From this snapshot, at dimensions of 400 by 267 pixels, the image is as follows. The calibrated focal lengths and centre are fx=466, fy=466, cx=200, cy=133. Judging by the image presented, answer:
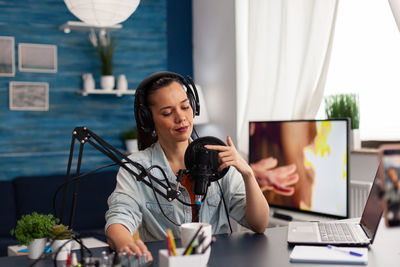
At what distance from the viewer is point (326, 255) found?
116 centimetres

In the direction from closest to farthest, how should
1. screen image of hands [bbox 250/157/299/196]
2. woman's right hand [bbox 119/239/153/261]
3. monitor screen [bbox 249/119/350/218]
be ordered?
woman's right hand [bbox 119/239/153/261] → monitor screen [bbox 249/119/350/218] → screen image of hands [bbox 250/157/299/196]

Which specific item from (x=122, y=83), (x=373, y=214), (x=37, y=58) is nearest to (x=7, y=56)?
(x=37, y=58)

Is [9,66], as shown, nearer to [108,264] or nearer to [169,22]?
[169,22]

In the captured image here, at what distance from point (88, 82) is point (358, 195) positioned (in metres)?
2.36

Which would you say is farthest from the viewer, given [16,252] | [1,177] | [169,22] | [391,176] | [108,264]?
[169,22]

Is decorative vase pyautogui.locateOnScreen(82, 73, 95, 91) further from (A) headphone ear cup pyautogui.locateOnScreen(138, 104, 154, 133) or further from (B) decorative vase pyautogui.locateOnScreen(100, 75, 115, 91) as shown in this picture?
(A) headphone ear cup pyautogui.locateOnScreen(138, 104, 154, 133)

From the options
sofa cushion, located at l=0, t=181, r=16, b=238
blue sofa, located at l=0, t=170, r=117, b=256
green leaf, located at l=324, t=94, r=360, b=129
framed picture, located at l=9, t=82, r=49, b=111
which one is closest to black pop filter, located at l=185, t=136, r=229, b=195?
green leaf, located at l=324, t=94, r=360, b=129

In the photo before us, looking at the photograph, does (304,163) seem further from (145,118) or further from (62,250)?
(62,250)

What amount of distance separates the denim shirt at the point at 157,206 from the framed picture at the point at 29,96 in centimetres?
248

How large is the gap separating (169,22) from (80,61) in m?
0.94

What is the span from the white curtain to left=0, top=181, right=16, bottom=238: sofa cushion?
1.82m

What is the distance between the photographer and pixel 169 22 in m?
4.42

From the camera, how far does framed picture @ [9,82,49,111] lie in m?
3.83

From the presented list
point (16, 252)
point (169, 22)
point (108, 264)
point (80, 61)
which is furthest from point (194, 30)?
point (108, 264)
